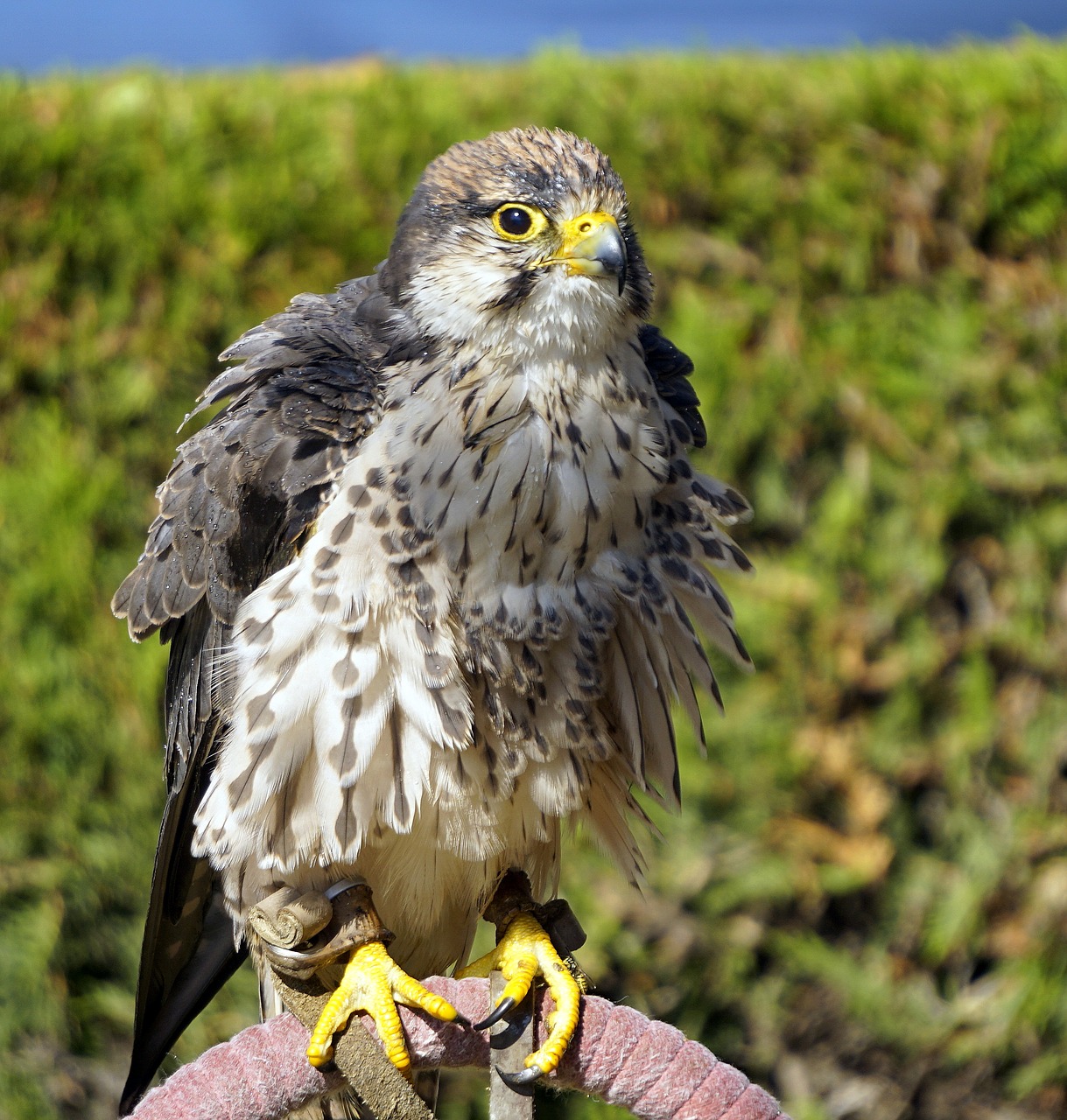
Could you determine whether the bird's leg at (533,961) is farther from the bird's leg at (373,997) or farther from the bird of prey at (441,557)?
the bird's leg at (373,997)

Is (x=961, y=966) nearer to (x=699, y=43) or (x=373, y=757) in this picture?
(x=373, y=757)

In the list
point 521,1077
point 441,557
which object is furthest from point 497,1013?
point 441,557

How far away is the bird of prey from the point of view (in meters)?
1.96

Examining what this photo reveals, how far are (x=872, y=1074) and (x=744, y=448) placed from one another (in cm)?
192

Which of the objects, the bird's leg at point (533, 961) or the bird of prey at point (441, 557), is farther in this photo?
the bird of prey at point (441, 557)

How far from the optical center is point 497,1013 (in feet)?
6.23

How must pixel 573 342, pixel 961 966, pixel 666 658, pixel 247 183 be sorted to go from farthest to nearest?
pixel 961 966, pixel 247 183, pixel 666 658, pixel 573 342

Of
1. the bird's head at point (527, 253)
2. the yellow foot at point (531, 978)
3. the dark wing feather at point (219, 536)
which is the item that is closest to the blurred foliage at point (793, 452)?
the dark wing feather at point (219, 536)

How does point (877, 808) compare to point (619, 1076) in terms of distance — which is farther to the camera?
point (877, 808)

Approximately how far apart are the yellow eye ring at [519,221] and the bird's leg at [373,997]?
1.15 metres

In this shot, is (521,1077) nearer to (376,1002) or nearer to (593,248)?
(376,1002)

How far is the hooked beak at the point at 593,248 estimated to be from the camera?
1907mm

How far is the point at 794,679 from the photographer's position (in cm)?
351

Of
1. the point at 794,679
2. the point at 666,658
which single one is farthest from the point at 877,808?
the point at 666,658
